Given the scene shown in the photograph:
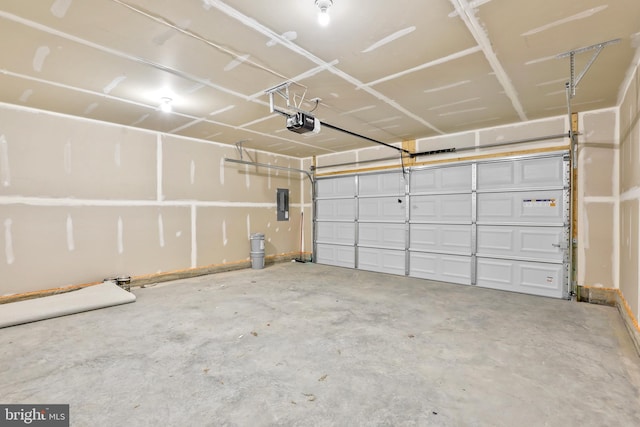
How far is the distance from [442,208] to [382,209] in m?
1.28

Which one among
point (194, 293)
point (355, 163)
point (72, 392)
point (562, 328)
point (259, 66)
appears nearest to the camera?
point (72, 392)

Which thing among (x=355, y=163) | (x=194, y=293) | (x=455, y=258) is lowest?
(x=194, y=293)

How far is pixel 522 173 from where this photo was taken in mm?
4867

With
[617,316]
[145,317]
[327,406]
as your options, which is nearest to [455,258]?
[617,316]

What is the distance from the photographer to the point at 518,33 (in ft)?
7.93

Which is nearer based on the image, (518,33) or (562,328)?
(518,33)

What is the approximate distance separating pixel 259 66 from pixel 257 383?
9.20 feet

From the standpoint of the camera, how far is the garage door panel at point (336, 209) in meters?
7.04

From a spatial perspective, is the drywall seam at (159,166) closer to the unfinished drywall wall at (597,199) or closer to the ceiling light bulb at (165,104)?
the ceiling light bulb at (165,104)

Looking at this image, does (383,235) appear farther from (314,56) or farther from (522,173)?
(314,56)

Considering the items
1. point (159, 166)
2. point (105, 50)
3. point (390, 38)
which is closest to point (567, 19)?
point (390, 38)

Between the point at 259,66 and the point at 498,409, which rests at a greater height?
the point at 259,66

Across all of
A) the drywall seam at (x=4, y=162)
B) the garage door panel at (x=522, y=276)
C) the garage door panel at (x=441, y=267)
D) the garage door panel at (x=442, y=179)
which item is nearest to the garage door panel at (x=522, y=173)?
the garage door panel at (x=442, y=179)

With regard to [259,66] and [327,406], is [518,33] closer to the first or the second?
[259,66]
